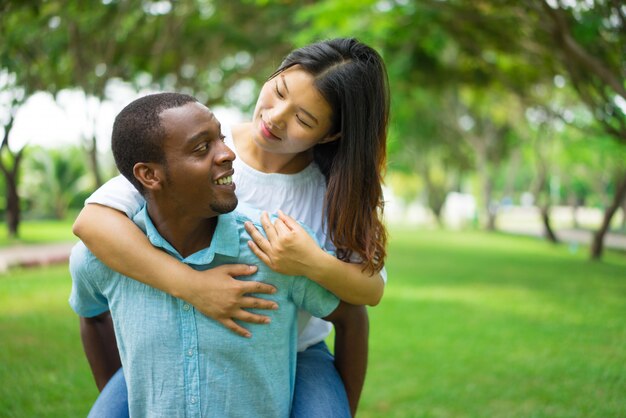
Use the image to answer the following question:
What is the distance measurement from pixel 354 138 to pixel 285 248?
0.52m

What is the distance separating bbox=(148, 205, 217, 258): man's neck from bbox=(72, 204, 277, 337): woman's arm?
0.06m

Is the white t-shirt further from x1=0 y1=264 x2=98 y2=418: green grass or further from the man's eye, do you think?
x1=0 y1=264 x2=98 y2=418: green grass

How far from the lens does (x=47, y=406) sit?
14.2 ft

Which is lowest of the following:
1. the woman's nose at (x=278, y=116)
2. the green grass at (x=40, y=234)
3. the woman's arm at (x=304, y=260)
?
the green grass at (x=40, y=234)

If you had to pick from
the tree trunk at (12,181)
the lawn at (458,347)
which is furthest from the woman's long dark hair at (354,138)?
the tree trunk at (12,181)

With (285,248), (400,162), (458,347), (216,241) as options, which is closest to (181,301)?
(216,241)

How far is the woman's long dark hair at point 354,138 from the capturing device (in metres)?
2.16

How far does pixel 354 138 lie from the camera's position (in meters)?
2.24

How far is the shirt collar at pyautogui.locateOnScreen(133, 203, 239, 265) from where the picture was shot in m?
1.92

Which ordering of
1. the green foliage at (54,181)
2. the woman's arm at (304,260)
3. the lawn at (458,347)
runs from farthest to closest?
the green foliage at (54,181) < the lawn at (458,347) < the woman's arm at (304,260)

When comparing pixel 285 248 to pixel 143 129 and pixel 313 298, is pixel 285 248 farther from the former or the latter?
pixel 143 129

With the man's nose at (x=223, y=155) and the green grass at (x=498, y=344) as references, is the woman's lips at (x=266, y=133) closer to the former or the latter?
the man's nose at (x=223, y=155)

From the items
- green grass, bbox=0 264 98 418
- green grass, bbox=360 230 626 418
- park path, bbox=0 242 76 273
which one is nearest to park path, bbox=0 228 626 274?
park path, bbox=0 242 76 273

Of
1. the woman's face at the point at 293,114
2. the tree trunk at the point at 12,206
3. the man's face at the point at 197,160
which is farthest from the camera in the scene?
the tree trunk at the point at 12,206
